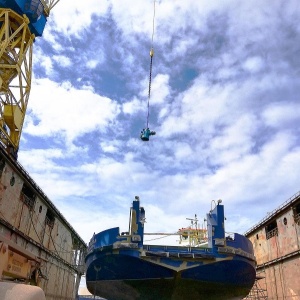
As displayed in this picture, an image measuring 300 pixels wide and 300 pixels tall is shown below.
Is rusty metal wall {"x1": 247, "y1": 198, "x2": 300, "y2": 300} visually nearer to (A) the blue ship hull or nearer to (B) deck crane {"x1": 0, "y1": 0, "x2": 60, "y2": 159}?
(A) the blue ship hull

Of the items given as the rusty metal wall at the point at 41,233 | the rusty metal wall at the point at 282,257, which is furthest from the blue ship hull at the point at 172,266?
the rusty metal wall at the point at 282,257

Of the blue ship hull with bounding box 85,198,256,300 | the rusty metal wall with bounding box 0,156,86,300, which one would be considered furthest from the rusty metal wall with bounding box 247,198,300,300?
the rusty metal wall with bounding box 0,156,86,300

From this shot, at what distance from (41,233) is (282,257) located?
16651mm

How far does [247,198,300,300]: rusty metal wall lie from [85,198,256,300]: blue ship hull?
18.2 feet

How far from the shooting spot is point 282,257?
69.8ft

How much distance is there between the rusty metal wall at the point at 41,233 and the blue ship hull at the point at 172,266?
3002mm

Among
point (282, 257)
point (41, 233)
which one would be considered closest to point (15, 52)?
point (41, 233)

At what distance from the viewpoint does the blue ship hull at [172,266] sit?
13.4 metres

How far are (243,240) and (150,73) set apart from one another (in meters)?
15.9

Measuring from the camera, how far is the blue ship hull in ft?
43.9

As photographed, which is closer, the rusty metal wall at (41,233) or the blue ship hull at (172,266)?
the blue ship hull at (172,266)

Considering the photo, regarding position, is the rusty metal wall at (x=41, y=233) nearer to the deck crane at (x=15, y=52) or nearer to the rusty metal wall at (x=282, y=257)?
the deck crane at (x=15, y=52)

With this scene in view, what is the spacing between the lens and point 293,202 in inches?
795

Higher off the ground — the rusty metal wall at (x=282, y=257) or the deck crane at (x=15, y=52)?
the deck crane at (x=15, y=52)
